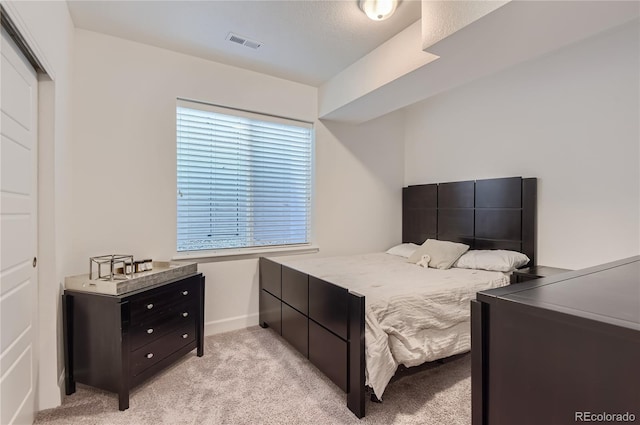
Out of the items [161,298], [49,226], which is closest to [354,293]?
[161,298]

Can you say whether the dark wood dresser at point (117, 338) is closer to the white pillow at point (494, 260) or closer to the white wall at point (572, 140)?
the white pillow at point (494, 260)

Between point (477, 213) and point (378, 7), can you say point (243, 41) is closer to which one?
point (378, 7)

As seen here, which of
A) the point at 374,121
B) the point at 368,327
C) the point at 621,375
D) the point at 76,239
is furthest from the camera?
the point at 374,121

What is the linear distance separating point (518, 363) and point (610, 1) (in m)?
1.76

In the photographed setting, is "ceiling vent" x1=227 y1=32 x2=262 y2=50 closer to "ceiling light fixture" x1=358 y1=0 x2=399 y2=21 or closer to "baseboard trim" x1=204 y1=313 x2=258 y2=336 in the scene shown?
"ceiling light fixture" x1=358 y1=0 x2=399 y2=21

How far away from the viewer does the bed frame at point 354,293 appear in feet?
6.19

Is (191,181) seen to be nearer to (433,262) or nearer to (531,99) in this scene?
(433,262)

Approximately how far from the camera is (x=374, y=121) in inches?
161

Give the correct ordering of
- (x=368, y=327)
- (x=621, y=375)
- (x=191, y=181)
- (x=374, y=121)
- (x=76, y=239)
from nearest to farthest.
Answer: (x=621, y=375)
(x=368, y=327)
(x=76, y=239)
(x=191, y=181)
(x=374, y=121)

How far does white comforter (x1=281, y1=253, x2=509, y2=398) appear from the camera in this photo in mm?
1846

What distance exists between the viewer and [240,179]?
3.20m

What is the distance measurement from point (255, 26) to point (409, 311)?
233 cm

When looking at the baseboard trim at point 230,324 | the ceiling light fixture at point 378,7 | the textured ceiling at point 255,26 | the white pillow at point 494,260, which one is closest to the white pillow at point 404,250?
the white pillow at point 494,260

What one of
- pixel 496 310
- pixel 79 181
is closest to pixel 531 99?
pixel 496 310
